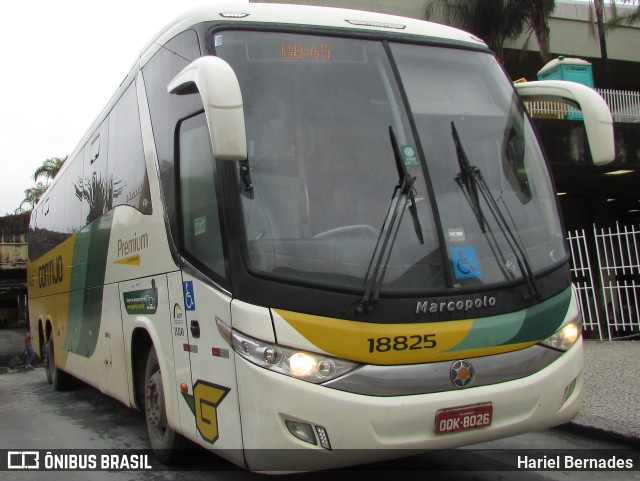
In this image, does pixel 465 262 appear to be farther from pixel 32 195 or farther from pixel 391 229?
pixel 32 195

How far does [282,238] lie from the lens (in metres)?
3.94

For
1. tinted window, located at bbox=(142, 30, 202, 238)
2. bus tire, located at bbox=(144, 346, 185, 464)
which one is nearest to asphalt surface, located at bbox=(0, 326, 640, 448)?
bus tire, located at bbox=(144, 346, 185, 464)

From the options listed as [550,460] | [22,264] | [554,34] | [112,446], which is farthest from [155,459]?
[22,264]

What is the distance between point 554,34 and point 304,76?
25767 mm

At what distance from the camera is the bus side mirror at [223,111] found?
364 centimetres

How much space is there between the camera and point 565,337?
4.32 metres

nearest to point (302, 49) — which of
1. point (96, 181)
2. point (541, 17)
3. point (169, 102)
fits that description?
point (169, 102)

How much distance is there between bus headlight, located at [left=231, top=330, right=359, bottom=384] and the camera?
367 centimetres

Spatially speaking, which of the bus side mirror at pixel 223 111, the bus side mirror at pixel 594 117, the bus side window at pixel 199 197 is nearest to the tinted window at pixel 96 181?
the bus side window at pixel 199 197

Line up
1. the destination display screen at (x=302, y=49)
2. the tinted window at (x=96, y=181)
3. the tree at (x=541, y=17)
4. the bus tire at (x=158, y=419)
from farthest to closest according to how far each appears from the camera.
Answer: the tree at (x=541, y=17) → the tinted window at (x=96, y=181) → the bus tire at (x=158, y=419) → the destination display screen at (x=302, y=49)

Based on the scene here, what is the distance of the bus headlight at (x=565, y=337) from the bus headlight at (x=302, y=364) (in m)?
1.38

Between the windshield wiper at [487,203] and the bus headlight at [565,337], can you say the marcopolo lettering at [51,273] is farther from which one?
the bus headlight at [565,337]

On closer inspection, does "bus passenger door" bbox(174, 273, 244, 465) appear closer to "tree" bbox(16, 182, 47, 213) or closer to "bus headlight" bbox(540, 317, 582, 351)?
"bus headlight" bbox(540, 317, 582, 351)

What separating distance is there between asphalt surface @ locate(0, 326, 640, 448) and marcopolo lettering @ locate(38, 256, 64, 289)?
753 centimetres
